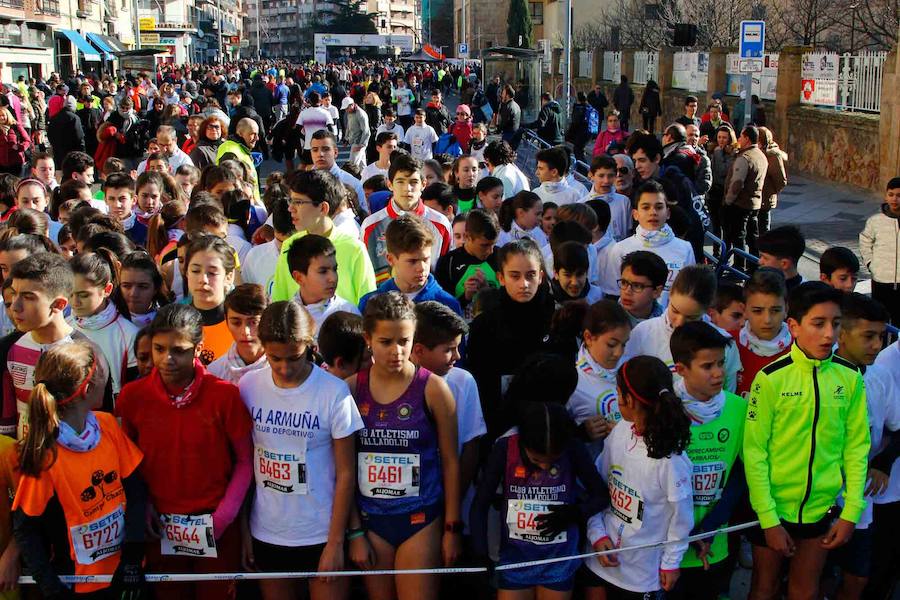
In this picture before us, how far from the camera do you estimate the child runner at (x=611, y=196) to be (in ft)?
26.7

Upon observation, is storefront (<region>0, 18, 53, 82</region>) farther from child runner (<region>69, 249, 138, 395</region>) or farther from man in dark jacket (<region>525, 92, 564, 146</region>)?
child runner (<region>69, 249, 138, 395</region>)

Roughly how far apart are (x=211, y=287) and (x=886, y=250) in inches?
219

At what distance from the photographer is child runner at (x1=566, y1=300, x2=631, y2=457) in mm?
4281

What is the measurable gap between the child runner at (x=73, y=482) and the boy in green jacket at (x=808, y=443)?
2.58 metres

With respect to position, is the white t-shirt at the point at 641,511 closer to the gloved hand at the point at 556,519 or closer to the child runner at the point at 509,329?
the gloved hand at the point at 556,519

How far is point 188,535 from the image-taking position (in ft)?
12.4

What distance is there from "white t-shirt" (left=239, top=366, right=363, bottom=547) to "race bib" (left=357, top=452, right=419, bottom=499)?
0.14 m

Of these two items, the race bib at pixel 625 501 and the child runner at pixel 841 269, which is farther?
the child runner at pixel 841 269

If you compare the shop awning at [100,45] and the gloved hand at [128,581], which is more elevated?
the shop awning at [100,45]

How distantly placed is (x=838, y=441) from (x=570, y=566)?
1.26m

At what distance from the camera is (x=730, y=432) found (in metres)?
3.97

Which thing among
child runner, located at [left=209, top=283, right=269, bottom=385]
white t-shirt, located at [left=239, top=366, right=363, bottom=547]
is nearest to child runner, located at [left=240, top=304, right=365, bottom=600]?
white t-shirt, located at [left=239, top=366, right=363, bottom=547]

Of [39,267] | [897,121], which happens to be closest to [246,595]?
[39,267]

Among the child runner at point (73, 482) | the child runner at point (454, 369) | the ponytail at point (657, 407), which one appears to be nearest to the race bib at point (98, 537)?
the child runner at point (73, 482)
